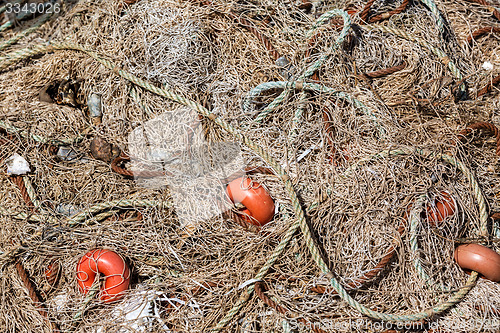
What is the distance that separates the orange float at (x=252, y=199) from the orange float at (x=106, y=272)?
0.81 metres

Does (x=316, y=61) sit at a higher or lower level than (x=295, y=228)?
higher

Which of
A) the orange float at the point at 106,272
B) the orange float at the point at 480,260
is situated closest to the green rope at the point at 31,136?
the orange float at the point at 106,272

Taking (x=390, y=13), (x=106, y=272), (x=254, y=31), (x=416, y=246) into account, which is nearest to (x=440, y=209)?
(x=416, y=246)

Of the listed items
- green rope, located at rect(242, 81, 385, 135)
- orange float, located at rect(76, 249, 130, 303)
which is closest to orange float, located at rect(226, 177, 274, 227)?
green rope, located at rect(242, 81, 385, 135)

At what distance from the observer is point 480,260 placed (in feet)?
8.55

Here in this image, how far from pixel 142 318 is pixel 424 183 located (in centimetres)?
193

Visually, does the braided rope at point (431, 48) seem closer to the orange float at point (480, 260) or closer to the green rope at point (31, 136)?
the orange float at point (480, 260)

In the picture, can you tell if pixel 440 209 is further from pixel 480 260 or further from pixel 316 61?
pixel 316 61

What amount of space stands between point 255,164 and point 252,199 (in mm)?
298

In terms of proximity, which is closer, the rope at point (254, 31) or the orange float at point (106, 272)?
the orange float at point (106, 272)

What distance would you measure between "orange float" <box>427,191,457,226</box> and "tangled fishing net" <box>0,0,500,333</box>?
2cm

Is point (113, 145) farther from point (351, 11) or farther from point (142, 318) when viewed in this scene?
point (351, 11)

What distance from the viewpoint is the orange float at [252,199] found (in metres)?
2.75

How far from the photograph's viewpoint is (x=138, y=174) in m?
2.99
